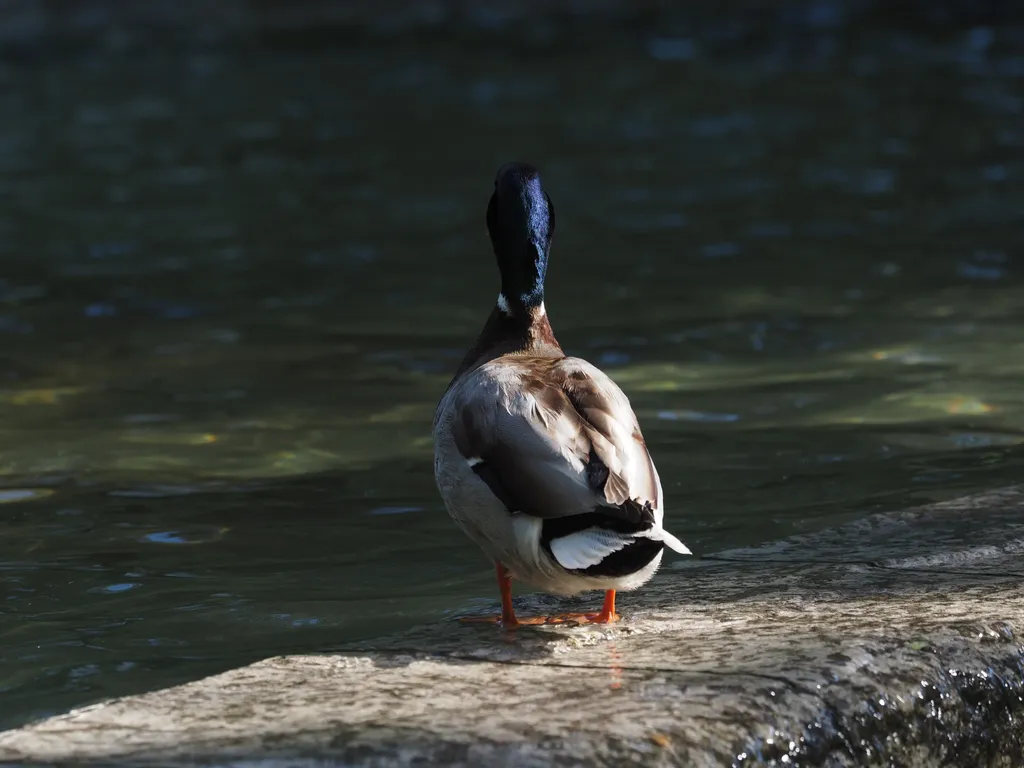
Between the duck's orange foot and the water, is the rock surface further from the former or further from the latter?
the water

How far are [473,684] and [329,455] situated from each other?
10.3 ft

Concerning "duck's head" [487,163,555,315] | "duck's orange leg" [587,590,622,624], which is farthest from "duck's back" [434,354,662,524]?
"duck's head" [487,163,555,315]

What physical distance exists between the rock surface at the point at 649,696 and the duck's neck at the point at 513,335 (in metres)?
0.71

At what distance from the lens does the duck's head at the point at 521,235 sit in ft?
14.1

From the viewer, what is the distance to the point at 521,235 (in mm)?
4324

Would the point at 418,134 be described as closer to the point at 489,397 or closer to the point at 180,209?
the point at 180,209

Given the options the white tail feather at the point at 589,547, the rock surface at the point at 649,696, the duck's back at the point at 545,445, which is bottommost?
the rock surface at the point at 649,696

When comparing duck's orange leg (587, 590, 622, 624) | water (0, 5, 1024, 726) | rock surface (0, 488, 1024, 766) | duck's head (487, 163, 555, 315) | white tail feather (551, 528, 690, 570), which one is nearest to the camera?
rock surface (0, 488, 1024, 766)

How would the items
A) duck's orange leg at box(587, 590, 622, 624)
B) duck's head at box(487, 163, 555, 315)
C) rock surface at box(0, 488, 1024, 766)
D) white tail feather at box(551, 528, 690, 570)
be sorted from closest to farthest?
1. rock surface at box(0, 488, 1024, 766)
2. white tail feather at box(551, 528, 690, 570)
3. duck's orange leg at box(587, 590, 622, 624)
4. duck's head at box(487, 163, 555, 315)

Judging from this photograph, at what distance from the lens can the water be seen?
16.6 ft

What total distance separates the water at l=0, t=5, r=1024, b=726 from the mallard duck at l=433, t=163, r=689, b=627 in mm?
910

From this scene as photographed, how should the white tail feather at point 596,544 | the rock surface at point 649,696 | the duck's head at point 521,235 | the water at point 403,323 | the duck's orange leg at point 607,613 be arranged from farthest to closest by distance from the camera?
the water at point 403,323
the duck's head at point 521,235
the duck's orange leg at point 607,613
the white tail feather at point 596,544
the rock surface at point 649,696

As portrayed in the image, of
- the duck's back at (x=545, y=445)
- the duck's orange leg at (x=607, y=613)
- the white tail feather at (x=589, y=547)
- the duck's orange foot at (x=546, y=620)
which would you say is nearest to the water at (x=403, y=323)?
the duck's orange foot at (x=546, y=620)

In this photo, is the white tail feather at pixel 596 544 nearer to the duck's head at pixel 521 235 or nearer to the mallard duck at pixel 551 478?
the mallard duck at pixel 551 478
